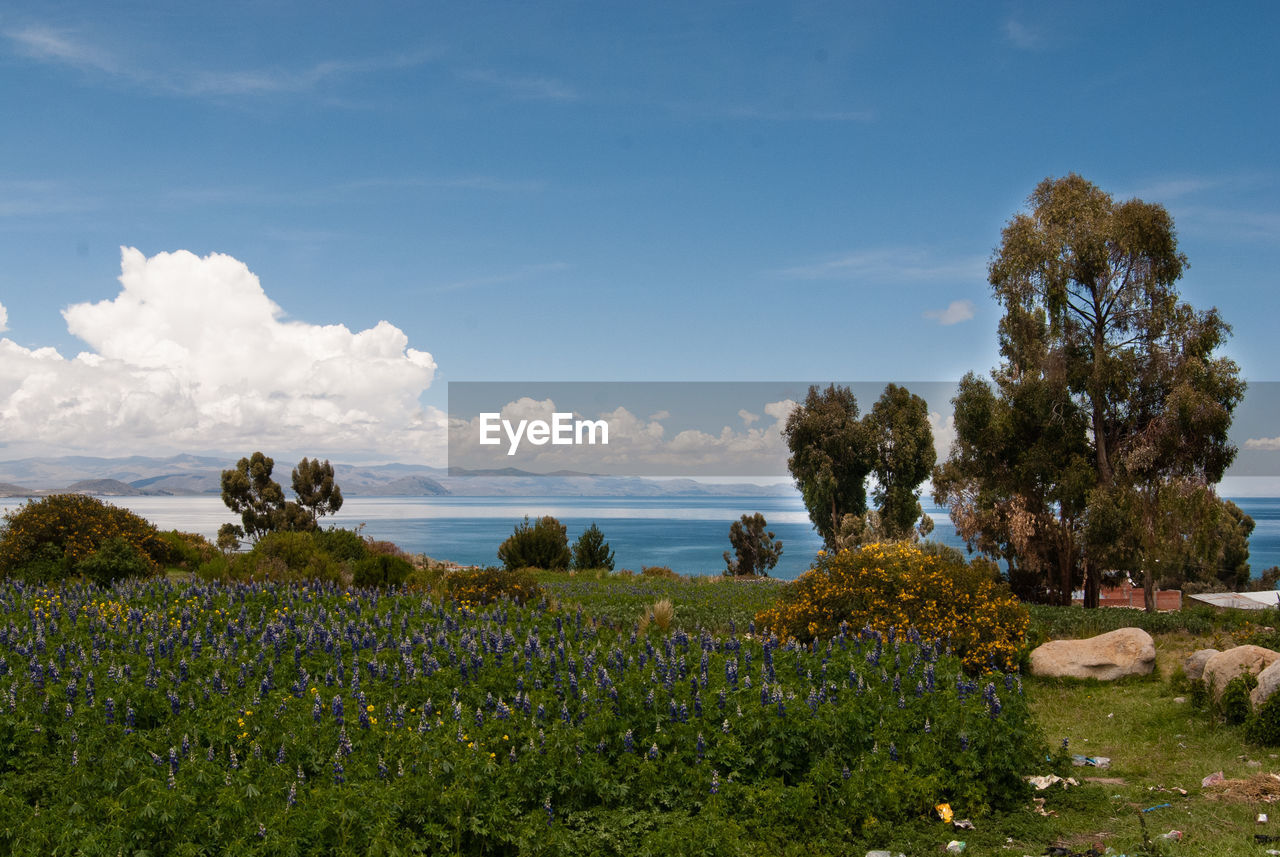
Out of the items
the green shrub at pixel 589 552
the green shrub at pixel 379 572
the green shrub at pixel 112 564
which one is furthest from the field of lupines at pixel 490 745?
the green shrub at pixel 589 552

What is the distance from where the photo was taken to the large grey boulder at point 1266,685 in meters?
10.5

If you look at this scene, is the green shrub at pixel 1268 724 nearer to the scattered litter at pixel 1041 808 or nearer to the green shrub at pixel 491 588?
the scattered litter at pixel 1041 808

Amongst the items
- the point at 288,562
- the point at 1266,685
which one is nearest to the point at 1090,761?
the point at 1266,685

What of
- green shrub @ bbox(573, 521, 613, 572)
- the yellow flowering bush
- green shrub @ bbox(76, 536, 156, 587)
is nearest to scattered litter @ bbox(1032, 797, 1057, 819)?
the yellow flowering bush

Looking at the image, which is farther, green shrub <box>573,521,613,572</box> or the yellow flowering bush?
green shrub <box>573,521,613,572</box>

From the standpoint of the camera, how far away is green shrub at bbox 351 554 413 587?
2056cm

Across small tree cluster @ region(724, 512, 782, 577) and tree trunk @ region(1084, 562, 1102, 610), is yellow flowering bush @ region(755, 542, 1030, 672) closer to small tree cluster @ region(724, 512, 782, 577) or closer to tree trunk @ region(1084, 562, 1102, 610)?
tree trunk @ region(1084, 562, 1102, 610)

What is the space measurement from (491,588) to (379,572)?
5.74m

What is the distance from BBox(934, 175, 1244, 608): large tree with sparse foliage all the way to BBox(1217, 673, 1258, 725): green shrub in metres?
17.2

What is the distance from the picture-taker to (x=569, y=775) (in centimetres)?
638

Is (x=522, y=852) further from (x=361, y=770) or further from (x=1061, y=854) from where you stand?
(x=1061, y=854)

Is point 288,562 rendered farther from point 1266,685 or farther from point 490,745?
point 1266,685

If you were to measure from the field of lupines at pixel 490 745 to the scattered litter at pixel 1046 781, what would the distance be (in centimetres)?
24

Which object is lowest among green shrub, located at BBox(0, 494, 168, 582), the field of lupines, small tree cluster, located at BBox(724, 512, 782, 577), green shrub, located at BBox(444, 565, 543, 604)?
small tree cluster, located at BBox(724, 512, 782, 577)
